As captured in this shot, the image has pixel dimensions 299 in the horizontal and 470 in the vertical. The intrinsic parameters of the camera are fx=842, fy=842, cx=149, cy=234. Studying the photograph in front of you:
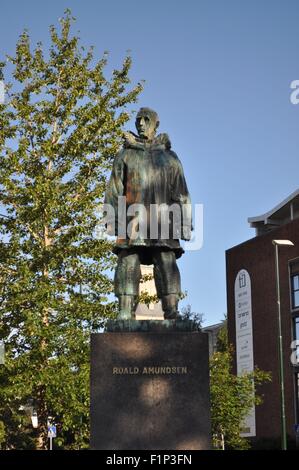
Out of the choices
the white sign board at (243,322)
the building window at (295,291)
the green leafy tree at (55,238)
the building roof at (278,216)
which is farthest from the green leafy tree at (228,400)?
the building roof at (278,216)

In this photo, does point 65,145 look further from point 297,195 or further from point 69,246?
point 297,195

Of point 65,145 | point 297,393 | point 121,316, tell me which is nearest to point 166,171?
point 121,316

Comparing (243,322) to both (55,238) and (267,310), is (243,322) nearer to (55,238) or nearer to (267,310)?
(267,310)

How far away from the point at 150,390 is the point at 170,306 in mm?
1345

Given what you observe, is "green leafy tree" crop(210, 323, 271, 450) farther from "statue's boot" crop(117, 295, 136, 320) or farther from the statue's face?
"statue's boot" crop(117, 295, 136, 320)

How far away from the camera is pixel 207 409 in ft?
34.2

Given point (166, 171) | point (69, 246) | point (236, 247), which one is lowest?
point (166, 171)

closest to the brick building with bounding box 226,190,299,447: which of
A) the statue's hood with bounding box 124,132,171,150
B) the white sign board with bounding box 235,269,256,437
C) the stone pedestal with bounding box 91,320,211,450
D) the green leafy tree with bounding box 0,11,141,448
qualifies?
the white sign board with bounding box 235,269,256,437

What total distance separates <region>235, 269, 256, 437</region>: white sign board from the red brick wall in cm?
59

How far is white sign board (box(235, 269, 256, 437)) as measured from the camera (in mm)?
66125

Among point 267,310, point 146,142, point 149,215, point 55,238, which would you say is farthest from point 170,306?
point 267,310
